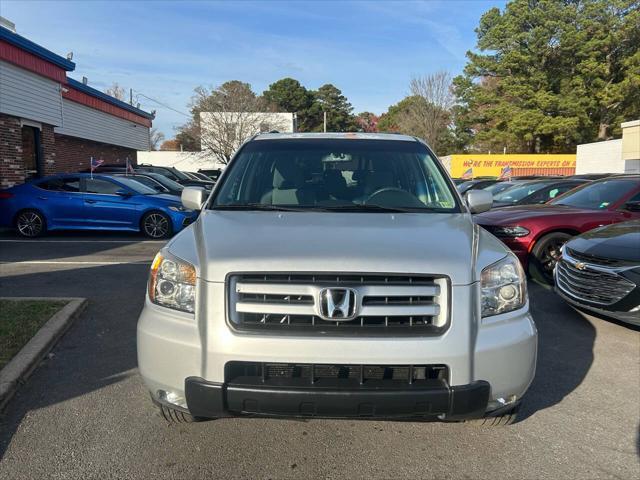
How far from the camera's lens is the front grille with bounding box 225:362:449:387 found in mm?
2424

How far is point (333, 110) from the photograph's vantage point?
259 ft

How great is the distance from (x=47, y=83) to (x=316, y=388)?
1726 centimetres

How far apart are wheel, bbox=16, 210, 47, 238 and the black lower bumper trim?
10.6 m

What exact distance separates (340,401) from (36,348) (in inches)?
118

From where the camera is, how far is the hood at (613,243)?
15.6 feet

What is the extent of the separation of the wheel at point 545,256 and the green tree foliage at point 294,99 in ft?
220

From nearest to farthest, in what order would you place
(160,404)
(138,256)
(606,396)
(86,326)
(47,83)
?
1. (160,404)
2. (606,396)
3. (86,326)
4. (138,256)
5. (47,83)

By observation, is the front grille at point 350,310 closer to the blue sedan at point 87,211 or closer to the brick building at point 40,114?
the blue sedan at point 87,211

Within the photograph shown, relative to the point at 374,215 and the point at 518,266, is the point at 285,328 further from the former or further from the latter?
the point at 518,266

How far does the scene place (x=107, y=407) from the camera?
340 centimetres

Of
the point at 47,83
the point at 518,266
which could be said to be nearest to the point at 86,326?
the point at 518,266

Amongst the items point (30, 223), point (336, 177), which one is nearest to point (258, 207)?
point (336, 177)

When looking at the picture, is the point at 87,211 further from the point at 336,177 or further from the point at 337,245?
the point at 337,245

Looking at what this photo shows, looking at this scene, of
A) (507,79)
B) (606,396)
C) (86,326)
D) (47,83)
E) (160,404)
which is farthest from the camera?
(507,79)
